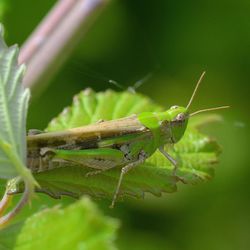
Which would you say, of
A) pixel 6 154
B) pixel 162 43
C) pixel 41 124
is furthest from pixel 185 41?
pixel 6 154

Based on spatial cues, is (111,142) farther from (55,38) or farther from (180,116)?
(55,38)

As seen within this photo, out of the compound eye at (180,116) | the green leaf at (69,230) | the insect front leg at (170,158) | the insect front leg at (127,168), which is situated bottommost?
the insect front leg at (170,158)

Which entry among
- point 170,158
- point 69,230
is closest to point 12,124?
point 69,230

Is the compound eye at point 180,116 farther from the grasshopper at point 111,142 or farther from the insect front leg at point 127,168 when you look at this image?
the insect front leg at point 127,168

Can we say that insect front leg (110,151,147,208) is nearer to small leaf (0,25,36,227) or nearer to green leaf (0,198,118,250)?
small leaf (0,25,36,227)

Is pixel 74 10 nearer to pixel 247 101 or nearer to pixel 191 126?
pixel 191 126

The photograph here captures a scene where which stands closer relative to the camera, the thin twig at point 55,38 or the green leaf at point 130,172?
the green leaf at point 130,172

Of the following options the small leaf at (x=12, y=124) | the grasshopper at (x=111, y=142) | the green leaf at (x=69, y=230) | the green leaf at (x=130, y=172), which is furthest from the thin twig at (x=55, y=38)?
the green leaf at (x=69, y=230)
